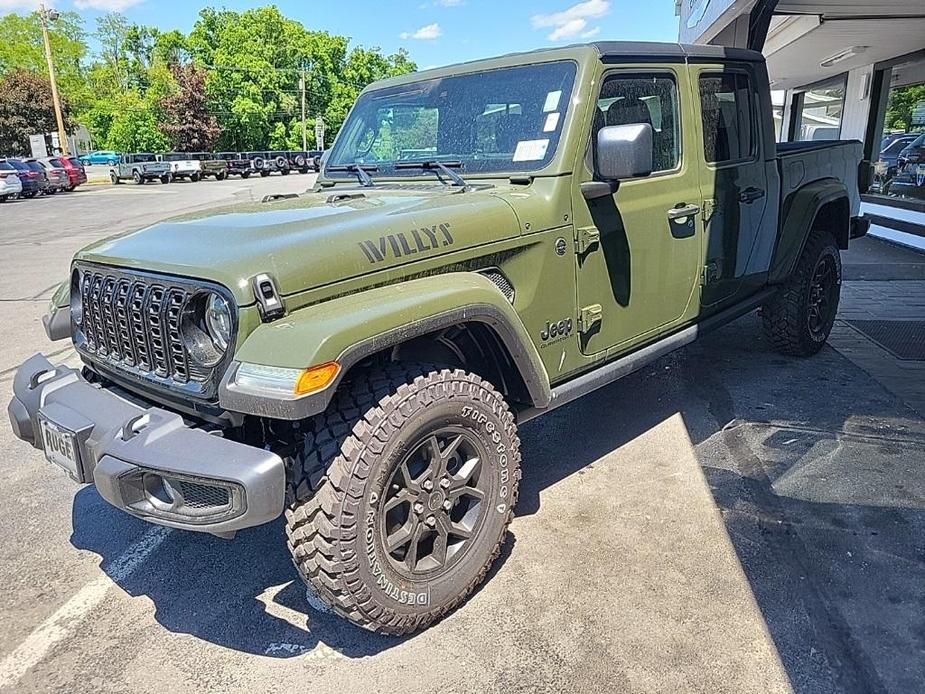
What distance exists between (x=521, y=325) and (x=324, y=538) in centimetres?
107

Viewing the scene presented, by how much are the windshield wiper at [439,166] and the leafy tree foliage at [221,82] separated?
156 ft

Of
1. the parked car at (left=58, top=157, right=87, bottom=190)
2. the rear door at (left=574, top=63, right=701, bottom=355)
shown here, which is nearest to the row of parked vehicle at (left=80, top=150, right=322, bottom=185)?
the parked car at (left=58, top=157, right=87, bottom=190)

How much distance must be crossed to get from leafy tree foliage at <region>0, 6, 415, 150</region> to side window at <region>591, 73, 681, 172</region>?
4754 cm

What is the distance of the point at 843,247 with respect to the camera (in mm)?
5359

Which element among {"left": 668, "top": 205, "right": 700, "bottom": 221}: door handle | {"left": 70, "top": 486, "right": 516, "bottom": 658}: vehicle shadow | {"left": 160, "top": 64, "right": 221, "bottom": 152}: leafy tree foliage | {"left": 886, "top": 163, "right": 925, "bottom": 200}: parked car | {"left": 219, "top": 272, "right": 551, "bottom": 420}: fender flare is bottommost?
{"left": 70, "top": 486, "right": 516, "bottom": 658}: vehicle shadow

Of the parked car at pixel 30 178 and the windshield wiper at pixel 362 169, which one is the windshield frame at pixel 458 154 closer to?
the windshield wiper at pixel 362 169

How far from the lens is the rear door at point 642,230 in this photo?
319 centimetres

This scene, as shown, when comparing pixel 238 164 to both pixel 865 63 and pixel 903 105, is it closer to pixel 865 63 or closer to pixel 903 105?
pixel 865 63

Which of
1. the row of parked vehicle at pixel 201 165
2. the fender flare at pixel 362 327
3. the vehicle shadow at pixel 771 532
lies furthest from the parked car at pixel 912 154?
the row of parked vehicle at pixel 201 165

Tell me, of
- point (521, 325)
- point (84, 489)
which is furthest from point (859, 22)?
point (84, 489)

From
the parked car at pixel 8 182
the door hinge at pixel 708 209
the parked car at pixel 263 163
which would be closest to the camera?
the door hinge at pixel 708 209

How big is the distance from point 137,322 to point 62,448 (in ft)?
1.62

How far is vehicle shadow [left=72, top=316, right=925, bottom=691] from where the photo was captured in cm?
249

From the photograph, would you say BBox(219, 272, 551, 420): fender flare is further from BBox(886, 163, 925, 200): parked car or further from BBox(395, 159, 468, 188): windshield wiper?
BBox(886, 163, 925, 200): parked car
